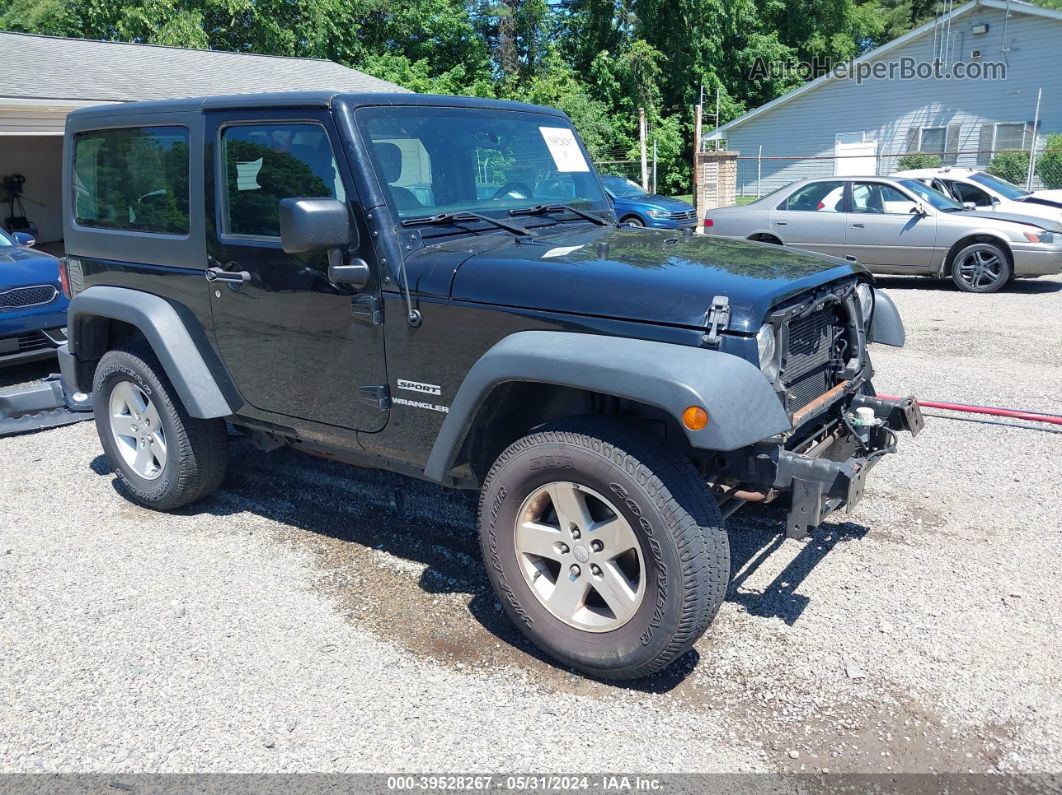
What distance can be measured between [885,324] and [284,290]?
2.71m

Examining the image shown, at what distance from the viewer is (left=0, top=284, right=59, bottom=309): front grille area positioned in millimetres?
7293

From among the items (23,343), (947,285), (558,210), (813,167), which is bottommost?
(947,285)

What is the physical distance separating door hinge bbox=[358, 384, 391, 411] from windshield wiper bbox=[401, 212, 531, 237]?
680 millimetres

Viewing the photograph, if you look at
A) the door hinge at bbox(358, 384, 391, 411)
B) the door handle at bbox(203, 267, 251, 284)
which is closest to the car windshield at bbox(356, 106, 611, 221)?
the door hinge at bbox(358, 384, 391, 411)

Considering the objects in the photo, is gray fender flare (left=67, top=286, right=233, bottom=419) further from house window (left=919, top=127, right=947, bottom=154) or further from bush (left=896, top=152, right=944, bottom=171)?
house window (left=919, top=127, right=947, bottom=154)

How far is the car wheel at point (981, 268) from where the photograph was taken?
11.0 m

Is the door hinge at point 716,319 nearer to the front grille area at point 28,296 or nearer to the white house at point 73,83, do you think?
the front grille area at point 28,296

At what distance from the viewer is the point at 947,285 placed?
39.6ft

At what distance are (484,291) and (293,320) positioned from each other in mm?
1020

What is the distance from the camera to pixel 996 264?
11047 millimetres

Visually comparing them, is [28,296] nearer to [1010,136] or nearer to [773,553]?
[773,553]

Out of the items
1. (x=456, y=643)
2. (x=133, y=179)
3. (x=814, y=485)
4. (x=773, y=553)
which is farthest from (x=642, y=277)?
(x=133, y=179)

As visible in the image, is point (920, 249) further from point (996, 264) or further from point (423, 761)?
point (423, 761)

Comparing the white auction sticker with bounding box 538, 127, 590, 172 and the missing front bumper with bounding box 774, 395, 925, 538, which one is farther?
the white auction sticker with bounding box 538, 127, 590, 172
